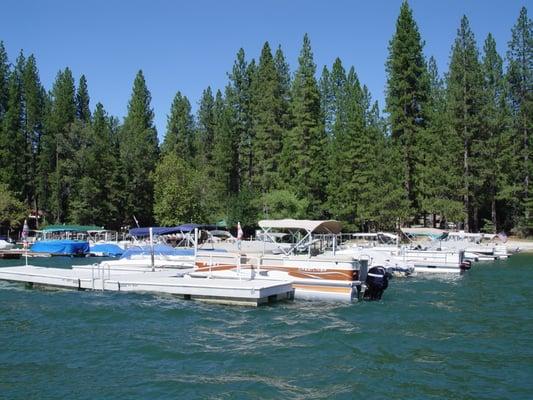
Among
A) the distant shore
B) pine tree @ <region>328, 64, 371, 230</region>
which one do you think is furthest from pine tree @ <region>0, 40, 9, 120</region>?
the distant shore

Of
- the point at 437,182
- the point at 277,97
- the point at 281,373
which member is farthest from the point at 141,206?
the point at 281,373

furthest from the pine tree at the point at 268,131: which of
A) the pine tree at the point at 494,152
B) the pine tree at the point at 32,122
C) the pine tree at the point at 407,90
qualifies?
the pine tree at the point at 32,122

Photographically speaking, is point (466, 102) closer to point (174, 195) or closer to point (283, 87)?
point (283, 87)

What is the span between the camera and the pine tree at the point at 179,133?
284 ft

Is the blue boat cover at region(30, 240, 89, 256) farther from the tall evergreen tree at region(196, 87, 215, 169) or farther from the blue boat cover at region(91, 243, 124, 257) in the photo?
the tall evergreen tree at region(196, 87, 215, 169)

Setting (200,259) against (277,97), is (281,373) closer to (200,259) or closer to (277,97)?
(200,259)

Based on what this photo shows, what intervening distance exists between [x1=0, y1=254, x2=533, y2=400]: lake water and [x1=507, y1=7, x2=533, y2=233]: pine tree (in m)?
44.1

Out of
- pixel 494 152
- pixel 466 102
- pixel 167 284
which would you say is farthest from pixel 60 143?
pixel 167 284

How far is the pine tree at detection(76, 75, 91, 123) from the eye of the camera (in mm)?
83750

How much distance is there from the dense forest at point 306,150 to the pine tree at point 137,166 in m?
0.19

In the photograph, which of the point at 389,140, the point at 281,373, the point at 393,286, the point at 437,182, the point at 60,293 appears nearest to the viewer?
the point at 281,373

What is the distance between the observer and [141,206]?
249 ft

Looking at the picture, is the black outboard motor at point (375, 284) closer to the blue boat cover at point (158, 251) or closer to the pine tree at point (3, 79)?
the blue boat cover at point (158, 251)

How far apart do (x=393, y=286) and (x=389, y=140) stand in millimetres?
41794
